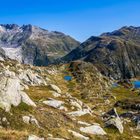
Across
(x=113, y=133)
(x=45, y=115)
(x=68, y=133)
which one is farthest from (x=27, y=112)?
(x=113, y=133)

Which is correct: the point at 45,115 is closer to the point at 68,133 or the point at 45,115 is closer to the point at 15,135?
the point at 68,133

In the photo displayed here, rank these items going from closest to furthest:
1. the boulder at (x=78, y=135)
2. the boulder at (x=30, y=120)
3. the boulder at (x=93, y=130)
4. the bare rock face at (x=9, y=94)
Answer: the boulder at (x=30, y=120), the bare rock face at (x=9, y=94), the boulder at (x=78, y=135), the boulder at (x=93, y=130)

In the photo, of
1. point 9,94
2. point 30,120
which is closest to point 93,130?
point 30,120

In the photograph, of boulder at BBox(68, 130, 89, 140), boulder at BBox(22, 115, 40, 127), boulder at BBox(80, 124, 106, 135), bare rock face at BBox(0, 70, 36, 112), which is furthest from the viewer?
boulder at BBox(80, 124, 106, 135)

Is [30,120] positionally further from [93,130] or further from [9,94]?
[93,130]

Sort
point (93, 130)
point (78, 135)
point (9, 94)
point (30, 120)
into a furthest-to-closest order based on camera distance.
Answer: point (93, 130), point (9, 94), point (78, 135), point (30, 120)

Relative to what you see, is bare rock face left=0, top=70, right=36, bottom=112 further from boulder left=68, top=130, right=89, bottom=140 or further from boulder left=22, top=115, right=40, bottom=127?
boulder left=68, top=130, right=89, bottom=140

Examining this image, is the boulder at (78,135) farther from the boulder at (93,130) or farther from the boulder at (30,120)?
the boulder at (30,120)

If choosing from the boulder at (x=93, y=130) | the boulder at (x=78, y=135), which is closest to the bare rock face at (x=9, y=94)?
the boulder at (x=78, y=135)

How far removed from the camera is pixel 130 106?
377 feet

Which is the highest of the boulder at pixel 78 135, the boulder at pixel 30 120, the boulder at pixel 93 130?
the boulder at pixel 30 120

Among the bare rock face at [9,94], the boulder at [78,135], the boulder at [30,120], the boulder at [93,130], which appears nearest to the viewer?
the boulder at [30,120]

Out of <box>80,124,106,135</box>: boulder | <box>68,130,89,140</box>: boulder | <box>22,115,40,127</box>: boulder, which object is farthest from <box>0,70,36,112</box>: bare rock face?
<box>80,124,106,135</box>: boulder

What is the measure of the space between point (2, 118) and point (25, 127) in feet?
7.52
